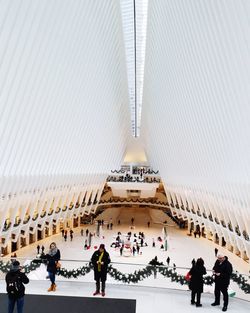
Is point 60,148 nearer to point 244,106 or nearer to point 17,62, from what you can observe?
point 17,62

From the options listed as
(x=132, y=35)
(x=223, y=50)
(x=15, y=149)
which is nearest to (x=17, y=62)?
(x=15, y=149)

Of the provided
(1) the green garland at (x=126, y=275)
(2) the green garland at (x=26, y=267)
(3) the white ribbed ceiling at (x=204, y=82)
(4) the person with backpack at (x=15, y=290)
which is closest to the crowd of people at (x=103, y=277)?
(4) the person with backpack at (x=15, y=290)

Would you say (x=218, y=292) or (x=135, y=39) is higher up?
(x=135, y=39)

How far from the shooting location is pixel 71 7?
1593 centimetres

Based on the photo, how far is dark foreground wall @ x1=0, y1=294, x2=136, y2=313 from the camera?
22.9 feet

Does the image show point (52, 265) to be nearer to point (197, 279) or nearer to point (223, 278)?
point (197, 279)

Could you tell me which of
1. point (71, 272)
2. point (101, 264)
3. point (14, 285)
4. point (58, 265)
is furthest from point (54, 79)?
point (14, 285)

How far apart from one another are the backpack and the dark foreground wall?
779 millimetres

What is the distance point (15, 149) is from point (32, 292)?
26.8 feet

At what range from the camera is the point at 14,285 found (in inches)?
250

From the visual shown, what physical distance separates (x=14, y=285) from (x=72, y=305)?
1.48 m

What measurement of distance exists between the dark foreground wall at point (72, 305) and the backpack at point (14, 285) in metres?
0.78

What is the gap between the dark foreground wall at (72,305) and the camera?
6980mm

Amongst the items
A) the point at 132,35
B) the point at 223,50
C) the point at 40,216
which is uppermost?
the point at 132,35
